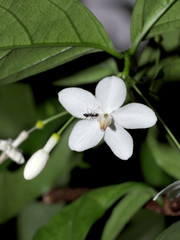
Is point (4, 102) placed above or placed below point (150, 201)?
above

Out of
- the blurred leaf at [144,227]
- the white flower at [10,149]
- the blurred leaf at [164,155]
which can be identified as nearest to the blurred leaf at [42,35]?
the white flower at [10,149]

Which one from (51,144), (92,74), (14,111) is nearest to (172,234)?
(51,144)

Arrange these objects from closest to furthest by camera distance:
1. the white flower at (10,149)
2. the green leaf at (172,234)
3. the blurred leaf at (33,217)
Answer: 1. the green leaf at (172,234)
2. the white flower at (10,149)
3. the blurred leaf at (33,217)

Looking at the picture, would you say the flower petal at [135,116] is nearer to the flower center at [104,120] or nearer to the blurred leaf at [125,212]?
the flower center at [104,120]

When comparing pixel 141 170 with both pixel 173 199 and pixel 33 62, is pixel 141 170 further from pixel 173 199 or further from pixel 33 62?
pixel 33 62

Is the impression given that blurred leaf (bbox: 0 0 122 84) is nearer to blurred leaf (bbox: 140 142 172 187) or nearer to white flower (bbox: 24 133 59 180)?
white flower (bbox: 24 133 59 180)

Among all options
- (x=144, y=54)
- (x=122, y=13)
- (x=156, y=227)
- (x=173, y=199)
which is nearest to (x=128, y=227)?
(x=156, y=227)

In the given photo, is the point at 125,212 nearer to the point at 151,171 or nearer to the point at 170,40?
the point at 151,171
